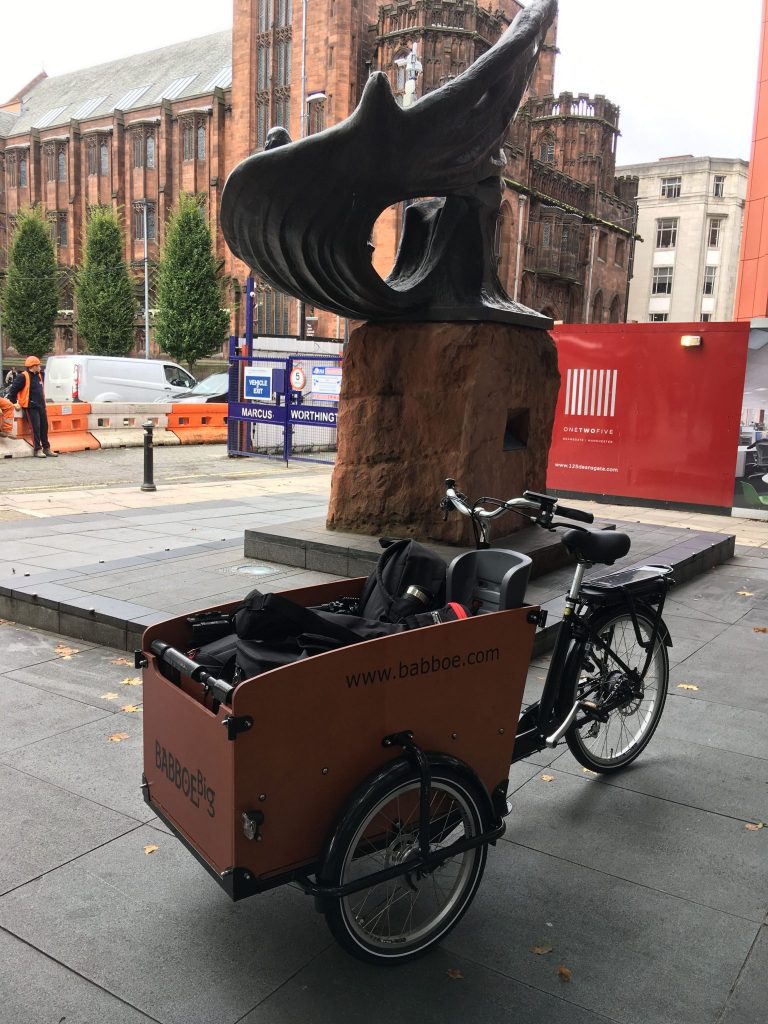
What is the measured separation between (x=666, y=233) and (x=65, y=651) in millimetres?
88529

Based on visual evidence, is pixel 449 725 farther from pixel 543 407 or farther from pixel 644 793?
pixel 543 407

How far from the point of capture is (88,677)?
5.29 m

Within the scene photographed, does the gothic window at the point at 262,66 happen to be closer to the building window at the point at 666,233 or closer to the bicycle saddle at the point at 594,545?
the building window at the point at 666,233

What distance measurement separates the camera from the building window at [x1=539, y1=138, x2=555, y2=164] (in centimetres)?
6362

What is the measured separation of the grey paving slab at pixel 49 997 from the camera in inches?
96.3

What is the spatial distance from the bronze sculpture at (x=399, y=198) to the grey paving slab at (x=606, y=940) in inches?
167

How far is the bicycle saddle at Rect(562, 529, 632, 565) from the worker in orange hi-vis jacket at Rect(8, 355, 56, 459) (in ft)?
50.3

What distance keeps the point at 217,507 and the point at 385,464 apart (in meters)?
4.83

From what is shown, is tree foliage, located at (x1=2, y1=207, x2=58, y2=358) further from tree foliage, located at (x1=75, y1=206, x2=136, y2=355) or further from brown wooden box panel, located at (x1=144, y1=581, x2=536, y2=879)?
brown wooden box panel, located at (x1=144, y1=581, x2=536, y2=879)

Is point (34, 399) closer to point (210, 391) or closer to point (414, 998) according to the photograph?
point (210, 391)

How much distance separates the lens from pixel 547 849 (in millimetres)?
3430

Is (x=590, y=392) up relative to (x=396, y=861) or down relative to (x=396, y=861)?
up

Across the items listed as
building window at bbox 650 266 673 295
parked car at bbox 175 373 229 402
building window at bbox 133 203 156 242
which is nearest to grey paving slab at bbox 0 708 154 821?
parked car at bbox 175 373 229 402

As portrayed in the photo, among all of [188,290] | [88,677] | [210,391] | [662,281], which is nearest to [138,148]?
[188,290]
